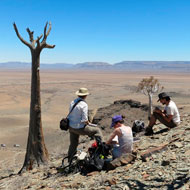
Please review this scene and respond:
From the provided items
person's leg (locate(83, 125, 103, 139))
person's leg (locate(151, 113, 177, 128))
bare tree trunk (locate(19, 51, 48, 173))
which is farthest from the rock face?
bare tree trunk (locate(19, 51, 48, 173))

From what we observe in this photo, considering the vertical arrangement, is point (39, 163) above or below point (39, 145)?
below

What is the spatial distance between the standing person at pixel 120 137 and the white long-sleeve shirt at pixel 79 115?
836 mm

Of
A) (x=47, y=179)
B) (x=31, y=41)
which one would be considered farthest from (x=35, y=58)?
(x=47, y=179)

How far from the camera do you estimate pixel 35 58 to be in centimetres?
872

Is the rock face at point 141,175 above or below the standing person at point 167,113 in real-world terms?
below

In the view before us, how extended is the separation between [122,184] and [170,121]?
3687mm

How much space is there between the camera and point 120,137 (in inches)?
229

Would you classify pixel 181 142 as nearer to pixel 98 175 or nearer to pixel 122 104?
pixel 98 175

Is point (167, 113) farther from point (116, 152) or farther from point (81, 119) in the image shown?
point (81, 119)

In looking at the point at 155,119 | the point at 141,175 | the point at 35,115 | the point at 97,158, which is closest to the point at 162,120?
the point at 155,119

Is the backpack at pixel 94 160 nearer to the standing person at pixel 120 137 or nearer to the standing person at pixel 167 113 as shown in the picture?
the standing person at pixel 120 137

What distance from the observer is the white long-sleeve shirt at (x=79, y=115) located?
6391mm

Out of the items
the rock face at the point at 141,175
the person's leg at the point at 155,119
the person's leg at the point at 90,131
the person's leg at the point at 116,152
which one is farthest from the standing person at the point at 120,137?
the person's leg at the point at 155,119

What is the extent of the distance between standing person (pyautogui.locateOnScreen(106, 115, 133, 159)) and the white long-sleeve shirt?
2.74ft
